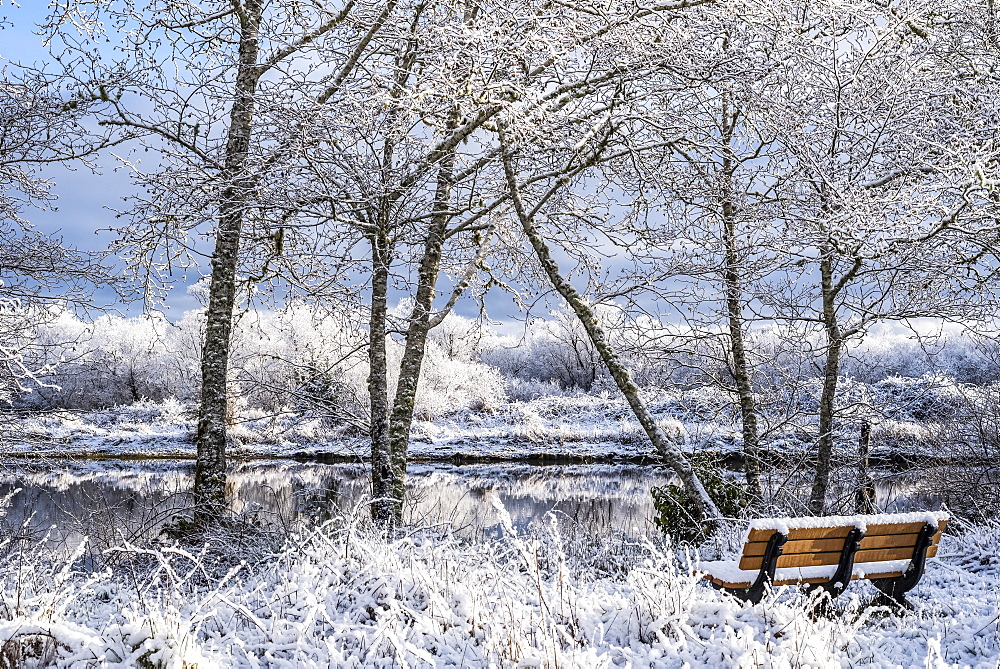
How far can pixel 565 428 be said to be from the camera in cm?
2723

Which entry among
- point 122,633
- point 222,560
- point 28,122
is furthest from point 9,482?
point 122,633

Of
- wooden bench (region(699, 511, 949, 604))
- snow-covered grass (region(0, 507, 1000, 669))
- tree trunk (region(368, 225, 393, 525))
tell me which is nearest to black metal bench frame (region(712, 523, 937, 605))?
wooden bench (region(699, 511, 949, 604))

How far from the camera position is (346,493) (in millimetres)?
16156

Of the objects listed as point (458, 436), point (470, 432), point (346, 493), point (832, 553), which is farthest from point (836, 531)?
point (470, 432)

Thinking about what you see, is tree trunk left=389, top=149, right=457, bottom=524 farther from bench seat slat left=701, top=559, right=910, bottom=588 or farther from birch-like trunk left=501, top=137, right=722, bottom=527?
bench seat slat left=701, top=559, right=910, bottom=588

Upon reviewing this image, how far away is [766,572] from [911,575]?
4.57 feet

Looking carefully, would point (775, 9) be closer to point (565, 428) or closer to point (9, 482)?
point (9, 482)

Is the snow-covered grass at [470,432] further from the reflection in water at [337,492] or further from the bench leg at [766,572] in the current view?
the bench leg at [766,572]

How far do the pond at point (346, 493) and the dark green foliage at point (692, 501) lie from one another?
0.58 meters

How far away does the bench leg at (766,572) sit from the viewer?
445cm

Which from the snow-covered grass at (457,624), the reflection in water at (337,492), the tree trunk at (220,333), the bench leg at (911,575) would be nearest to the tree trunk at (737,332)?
the reflection in water at (337,492)

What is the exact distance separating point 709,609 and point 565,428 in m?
23.3

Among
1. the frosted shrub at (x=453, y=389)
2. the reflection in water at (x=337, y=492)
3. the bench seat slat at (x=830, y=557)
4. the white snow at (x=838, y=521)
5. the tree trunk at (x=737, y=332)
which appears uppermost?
the tree trunk at (x=737, y=332)

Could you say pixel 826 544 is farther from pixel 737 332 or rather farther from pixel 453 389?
pixel 453 389
